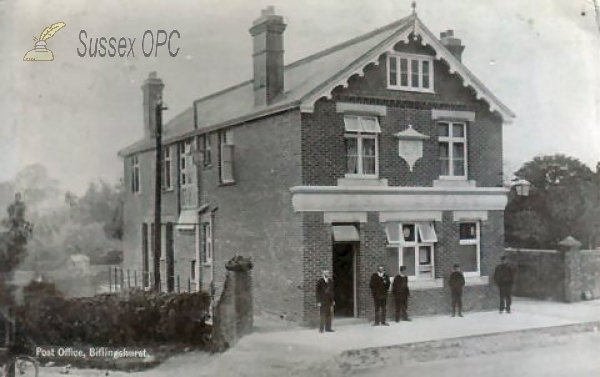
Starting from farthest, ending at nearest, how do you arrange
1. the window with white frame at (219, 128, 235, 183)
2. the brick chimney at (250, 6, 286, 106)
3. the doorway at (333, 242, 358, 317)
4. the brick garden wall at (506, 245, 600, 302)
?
the brick garden wall at (506, 245, 600, 302), the window with white frame at (219, 128, 235, 183), the doorway at (333, 242, 358, 317), the brick chimney at (250, 6, 286, 106)

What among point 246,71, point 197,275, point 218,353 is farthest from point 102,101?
point 218,353

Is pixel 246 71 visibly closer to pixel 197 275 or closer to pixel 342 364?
pixel 197 275

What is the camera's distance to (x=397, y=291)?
3.11 m

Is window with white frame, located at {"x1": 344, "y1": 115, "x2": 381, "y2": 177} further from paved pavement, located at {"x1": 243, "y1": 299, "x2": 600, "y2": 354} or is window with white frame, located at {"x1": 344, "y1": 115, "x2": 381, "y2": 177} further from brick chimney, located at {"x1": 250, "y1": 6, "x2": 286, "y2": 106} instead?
paved pavement, located at {"x1": 243, "y1": 299, "x2": 600, "y2": 354}

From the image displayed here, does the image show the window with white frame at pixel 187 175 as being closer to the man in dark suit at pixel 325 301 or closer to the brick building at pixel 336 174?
the brick building at pixel 336 174

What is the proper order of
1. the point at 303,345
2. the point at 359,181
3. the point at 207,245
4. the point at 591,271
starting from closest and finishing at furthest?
the point at 303,345
the point at 359,181
the point at 207,245
the point at 591,271

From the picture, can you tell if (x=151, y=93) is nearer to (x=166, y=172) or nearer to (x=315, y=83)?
(x=166, y=172)

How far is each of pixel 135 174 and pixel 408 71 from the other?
58.1 inches

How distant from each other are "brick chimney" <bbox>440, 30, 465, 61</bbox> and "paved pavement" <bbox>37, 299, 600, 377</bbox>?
136cm

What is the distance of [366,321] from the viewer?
306 cm

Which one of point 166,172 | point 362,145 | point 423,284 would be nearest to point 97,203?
point 166,172

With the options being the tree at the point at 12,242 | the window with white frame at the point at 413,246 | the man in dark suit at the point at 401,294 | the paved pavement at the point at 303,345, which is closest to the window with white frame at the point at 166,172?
the tree at the point at 12,242

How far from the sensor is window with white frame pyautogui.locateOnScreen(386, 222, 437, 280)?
10.3ft

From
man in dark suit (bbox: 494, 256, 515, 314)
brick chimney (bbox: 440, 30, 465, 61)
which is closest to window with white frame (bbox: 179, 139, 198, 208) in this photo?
brick chimney (bbox: 440, 30, 465, 61)
